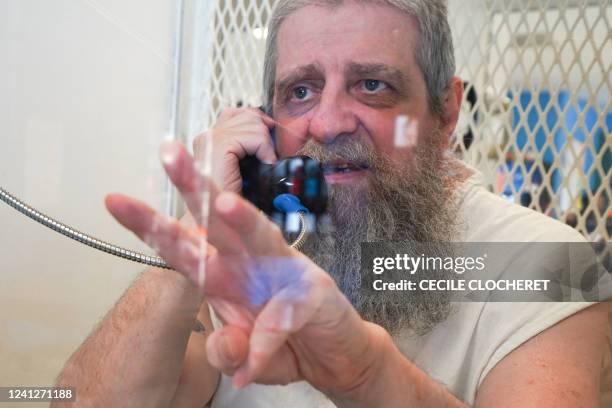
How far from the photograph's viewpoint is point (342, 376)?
472 mm

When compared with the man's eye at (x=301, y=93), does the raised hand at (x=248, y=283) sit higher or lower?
lower

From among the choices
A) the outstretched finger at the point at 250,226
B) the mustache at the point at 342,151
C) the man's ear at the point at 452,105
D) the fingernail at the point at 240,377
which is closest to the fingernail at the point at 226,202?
the outstretched finger at the point at 250,226

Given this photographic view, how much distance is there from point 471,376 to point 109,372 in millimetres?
426

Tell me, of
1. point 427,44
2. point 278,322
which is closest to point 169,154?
point 278,322

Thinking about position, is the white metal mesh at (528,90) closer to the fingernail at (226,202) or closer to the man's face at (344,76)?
the man's face at (344,76)

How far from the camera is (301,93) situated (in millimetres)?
612

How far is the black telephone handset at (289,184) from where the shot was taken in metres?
0.58

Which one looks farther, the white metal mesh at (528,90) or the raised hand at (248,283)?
the white metal mesh at (528,90)

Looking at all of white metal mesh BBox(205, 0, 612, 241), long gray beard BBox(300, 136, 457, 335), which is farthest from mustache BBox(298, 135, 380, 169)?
white metal mesh BBox(205, 0, 612, 241)

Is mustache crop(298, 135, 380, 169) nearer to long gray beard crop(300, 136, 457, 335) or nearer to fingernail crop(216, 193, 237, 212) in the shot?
long gray beard crop(300, 136, 457, 335)

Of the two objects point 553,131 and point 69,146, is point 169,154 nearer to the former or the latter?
point 69,146

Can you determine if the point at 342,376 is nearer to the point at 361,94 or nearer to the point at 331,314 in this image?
the point at 331,314

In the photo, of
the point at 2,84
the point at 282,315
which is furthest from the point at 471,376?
the point at 2,84

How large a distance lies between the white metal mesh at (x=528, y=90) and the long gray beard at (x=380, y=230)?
9 cm
